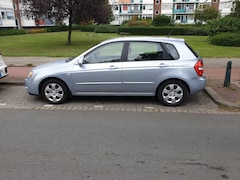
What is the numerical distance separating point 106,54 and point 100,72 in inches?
19.4

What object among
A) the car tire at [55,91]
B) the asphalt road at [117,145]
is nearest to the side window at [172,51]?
the asphalt road at [117,145]

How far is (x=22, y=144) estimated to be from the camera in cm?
388

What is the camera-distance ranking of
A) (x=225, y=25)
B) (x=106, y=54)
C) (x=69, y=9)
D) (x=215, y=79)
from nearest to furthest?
(x=106, y=54), (x=215, y=79), (x=69, y=9), (x=225, y=25)

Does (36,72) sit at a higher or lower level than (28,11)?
lower

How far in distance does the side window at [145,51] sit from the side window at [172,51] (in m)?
0.16

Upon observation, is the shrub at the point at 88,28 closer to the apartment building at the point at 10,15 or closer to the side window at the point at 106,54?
the apartment building at the point at 10,15

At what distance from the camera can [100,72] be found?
18.9ft

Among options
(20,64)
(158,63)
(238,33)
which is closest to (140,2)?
(238,33)

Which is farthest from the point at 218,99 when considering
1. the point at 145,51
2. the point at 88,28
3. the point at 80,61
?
the point at 88,28

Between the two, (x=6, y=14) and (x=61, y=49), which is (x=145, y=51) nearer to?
(x=61, y=49)

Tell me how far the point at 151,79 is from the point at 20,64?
7496mm

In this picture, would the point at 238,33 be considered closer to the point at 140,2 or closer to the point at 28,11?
the point at 28,11

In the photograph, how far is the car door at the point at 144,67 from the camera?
5676 millimetres

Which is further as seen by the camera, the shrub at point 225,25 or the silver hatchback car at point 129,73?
the shrub at point 225,25
